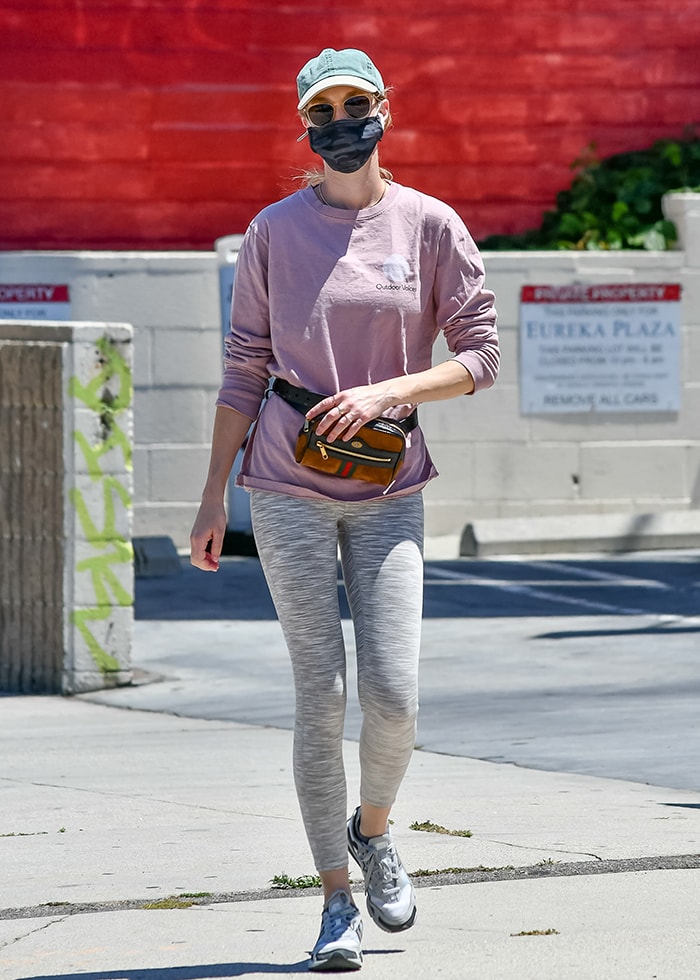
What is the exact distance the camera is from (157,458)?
13703 mm

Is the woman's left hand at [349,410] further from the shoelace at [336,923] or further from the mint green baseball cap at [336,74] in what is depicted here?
the shoelace at [336,923]

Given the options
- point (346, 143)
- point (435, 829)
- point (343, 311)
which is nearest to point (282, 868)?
point (435, 829)

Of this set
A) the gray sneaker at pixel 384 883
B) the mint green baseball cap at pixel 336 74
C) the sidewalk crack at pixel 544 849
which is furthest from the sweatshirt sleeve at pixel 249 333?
the sidewalk crack at pixel 544 849

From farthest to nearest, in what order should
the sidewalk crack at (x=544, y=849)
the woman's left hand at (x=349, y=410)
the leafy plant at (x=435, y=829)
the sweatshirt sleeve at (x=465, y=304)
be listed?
1. the leafy plant at (x=435, y=829)
2. the sidewalk crack at (x=544, y=849)
3. the sweatshirt sleeve at (x=465, y=304)
4. the woman's left hand at (x=349, y=410)

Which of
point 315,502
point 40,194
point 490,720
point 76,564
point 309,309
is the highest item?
point 40,194

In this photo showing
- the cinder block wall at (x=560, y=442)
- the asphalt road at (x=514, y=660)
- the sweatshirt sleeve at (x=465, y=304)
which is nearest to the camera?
the sweatshirt sleeve at (x=465, y=304)

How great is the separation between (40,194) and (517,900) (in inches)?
409

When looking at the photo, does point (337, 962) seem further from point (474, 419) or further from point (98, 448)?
point (474, 419)

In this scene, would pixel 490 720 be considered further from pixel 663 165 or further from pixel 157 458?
pixel 663 165

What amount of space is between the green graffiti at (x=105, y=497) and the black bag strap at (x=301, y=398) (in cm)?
424

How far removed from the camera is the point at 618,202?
14398 mm

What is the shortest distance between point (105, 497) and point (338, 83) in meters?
4.57

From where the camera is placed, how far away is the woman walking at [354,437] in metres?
4.07

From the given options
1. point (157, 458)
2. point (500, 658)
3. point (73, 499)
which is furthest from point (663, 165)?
point (73, 499)
